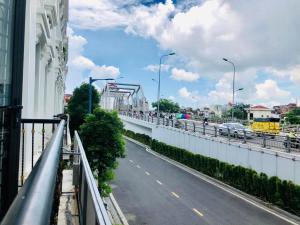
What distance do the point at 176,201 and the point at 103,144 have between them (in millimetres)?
6231

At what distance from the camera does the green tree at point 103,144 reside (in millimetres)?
20203

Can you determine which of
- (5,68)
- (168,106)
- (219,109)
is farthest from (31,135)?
(219,109)

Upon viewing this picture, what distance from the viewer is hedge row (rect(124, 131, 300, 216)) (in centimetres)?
1880

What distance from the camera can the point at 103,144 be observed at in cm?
2039

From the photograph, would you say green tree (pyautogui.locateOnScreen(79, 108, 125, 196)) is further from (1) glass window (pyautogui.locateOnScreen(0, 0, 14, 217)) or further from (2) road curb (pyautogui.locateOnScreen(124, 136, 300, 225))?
(1) glass window (pyautogui.locateOnScreen(0, 0, 14, 217))

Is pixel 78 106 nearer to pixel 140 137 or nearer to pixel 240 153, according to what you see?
pixel 140 137

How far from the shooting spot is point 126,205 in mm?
21188

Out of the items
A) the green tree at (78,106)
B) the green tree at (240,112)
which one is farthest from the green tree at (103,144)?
the green tree at (240,112)

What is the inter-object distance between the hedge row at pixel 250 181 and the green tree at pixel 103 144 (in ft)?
29.2

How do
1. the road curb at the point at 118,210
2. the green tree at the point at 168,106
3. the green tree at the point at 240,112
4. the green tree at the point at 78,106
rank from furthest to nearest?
1. the green tree at the point at 168,106
2. the green tree at the point at 240,112
3. the green tree at the point at 78,106
4. the road curb at the point at 118,210

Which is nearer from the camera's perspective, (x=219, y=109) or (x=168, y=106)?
(x=168, y=106)

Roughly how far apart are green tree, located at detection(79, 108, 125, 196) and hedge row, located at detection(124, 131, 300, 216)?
8.89 m

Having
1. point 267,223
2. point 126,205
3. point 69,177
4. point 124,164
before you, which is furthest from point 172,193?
point 69,177

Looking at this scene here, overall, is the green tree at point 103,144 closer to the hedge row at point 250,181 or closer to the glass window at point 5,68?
the hedge row at point 250,181
